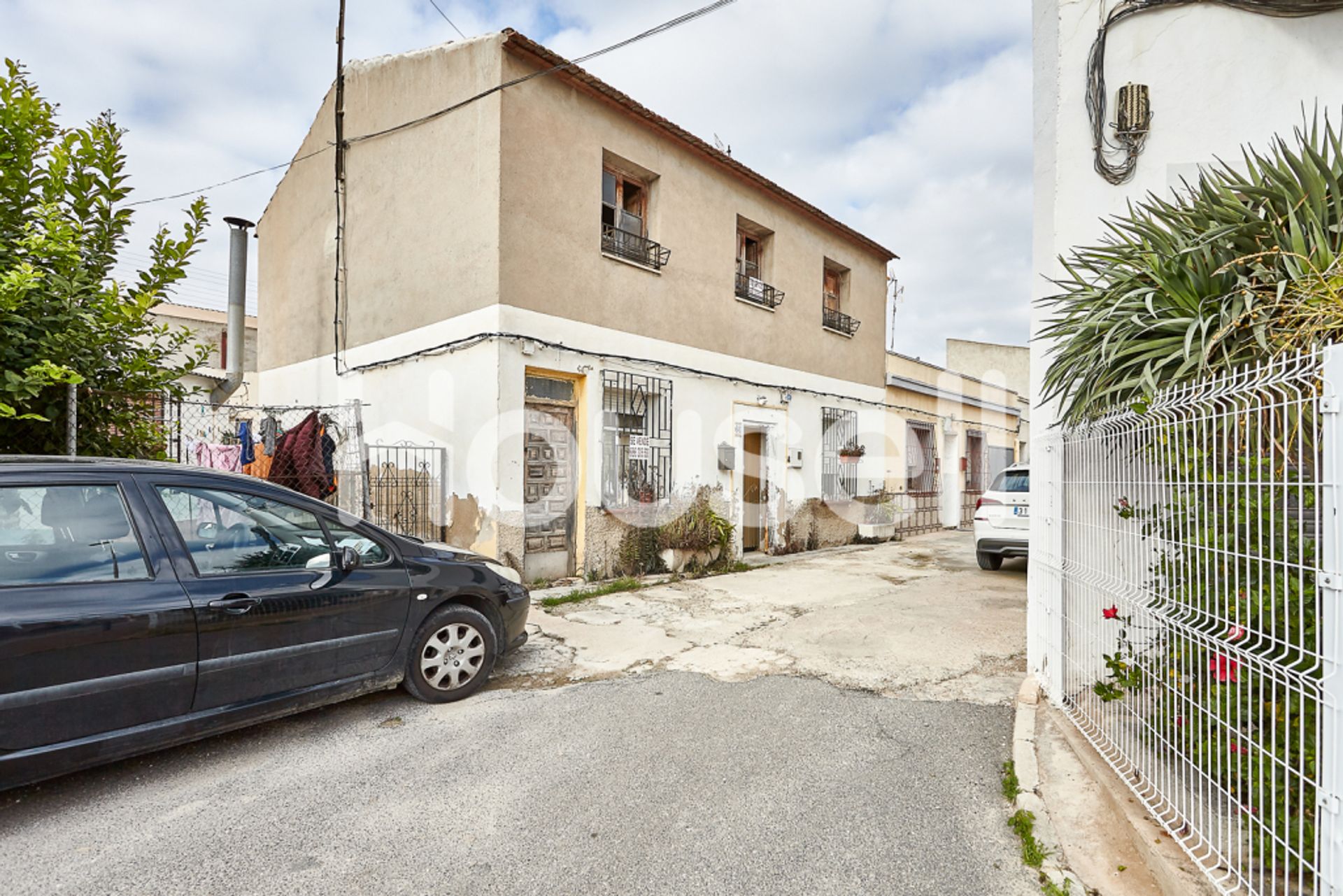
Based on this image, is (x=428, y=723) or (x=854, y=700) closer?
(x=428, y=723)

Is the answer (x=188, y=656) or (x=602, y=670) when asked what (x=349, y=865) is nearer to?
(x=188, y=656)

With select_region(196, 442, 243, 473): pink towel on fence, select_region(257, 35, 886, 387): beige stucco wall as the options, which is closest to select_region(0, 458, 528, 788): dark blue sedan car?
select_region(257, 35, 886, 387): beige stucco wall

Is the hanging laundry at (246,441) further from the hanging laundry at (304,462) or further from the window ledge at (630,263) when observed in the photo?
the window ledge at (630,263)

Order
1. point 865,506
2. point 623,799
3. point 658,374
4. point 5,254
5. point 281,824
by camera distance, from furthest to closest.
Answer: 1. point 865,506
2. point 658,374
3. point 5,254
4. point 623,799
5. point 281,824

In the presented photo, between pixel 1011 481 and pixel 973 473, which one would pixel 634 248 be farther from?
pixel 973 473

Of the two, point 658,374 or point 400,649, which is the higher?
point 658,374

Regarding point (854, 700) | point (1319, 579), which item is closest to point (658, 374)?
point (854, 700)

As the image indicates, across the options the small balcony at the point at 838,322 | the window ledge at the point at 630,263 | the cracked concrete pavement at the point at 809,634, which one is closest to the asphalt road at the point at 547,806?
the cracked concrete pavement at the point at 809,634

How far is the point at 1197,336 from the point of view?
3.02 metres

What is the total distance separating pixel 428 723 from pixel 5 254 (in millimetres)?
4025

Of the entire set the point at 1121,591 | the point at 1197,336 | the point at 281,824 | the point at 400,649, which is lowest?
the point at 281,824

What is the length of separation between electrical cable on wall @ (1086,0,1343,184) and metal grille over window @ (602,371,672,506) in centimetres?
584

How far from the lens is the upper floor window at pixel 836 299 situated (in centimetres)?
1348

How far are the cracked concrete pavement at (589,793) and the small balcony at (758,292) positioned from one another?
7343 millimetres
